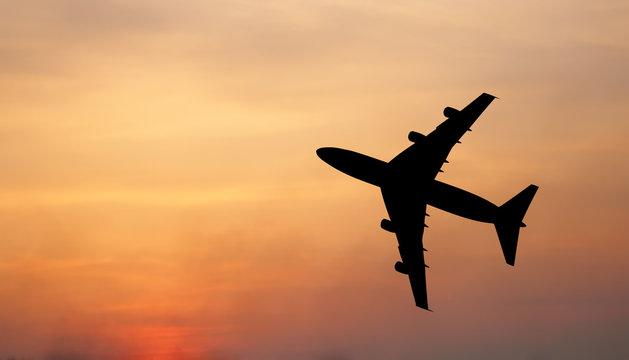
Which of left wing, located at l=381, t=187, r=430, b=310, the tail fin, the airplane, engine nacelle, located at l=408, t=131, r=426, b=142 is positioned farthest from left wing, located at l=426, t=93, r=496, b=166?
the tail fin

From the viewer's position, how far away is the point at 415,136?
130 metres

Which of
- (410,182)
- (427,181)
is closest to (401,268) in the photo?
(410,182)

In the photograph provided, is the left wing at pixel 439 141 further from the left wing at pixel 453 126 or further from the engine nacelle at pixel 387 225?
the engine nacelle at pixel 387 225

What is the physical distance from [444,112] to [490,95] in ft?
21.8

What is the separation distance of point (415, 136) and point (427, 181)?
638cm

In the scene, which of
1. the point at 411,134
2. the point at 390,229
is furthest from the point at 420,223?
the point at 411,134

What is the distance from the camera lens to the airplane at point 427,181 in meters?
128

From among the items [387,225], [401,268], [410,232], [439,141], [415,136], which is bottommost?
[401,268]

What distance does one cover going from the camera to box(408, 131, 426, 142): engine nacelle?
129625mm

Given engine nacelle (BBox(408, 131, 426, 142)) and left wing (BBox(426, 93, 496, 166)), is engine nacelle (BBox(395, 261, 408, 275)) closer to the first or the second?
left wing (BBox(426, 93, 496, 166))

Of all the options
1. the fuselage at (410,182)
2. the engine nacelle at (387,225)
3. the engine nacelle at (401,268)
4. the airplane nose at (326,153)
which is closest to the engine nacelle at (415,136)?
the fuselage at (410,182)

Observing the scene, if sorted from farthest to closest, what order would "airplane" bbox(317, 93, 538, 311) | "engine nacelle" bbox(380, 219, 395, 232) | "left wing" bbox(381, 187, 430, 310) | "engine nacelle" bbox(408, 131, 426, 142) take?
"engine nacelle" bbox(380, 219, 395, 232)
"left wing" bbox(381, 187, 430, 310)
"engine nacelle" bbox(408, 131, 426, 142)
"airplane" bbox(317, 93, 538, 311)

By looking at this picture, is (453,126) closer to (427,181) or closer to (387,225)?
(427,181)

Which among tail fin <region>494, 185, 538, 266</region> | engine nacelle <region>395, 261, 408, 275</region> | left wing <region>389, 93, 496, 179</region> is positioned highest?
left wing <region>389, 93, 496, 179</region>
